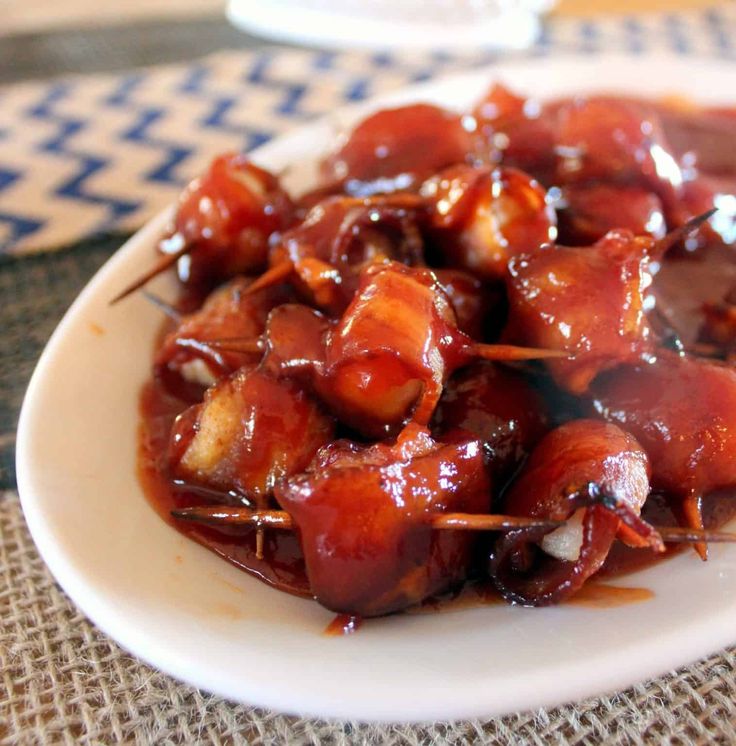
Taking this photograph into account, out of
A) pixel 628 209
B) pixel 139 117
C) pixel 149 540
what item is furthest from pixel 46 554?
pixel 139 117

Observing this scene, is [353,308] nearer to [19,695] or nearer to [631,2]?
[19,695]

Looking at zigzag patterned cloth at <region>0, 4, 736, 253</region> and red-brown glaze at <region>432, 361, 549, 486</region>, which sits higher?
red-brown glaze at <region>432, 361, 549, 486</region>

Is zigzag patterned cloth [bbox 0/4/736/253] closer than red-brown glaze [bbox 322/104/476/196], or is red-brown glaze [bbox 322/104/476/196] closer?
red-brown glaze [bbox 322/104/476/196]

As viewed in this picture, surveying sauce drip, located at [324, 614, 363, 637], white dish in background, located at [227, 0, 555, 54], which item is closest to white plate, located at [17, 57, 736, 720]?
sauce drip, located at [324, 614, 363, 637]

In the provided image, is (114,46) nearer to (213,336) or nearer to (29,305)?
(29,305)

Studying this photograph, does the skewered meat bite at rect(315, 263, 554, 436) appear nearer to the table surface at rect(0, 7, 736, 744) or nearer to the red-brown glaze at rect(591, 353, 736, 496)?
the red-brown glaze at rect(591, 353, 736, 496)

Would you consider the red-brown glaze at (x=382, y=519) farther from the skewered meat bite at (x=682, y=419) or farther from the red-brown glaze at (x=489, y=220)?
the red-brown glaze at (x=489, y=220)

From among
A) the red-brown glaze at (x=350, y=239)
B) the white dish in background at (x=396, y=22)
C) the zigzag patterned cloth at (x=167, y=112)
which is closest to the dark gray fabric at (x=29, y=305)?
the zigzag patterned cloth at (x=167, y=112)
